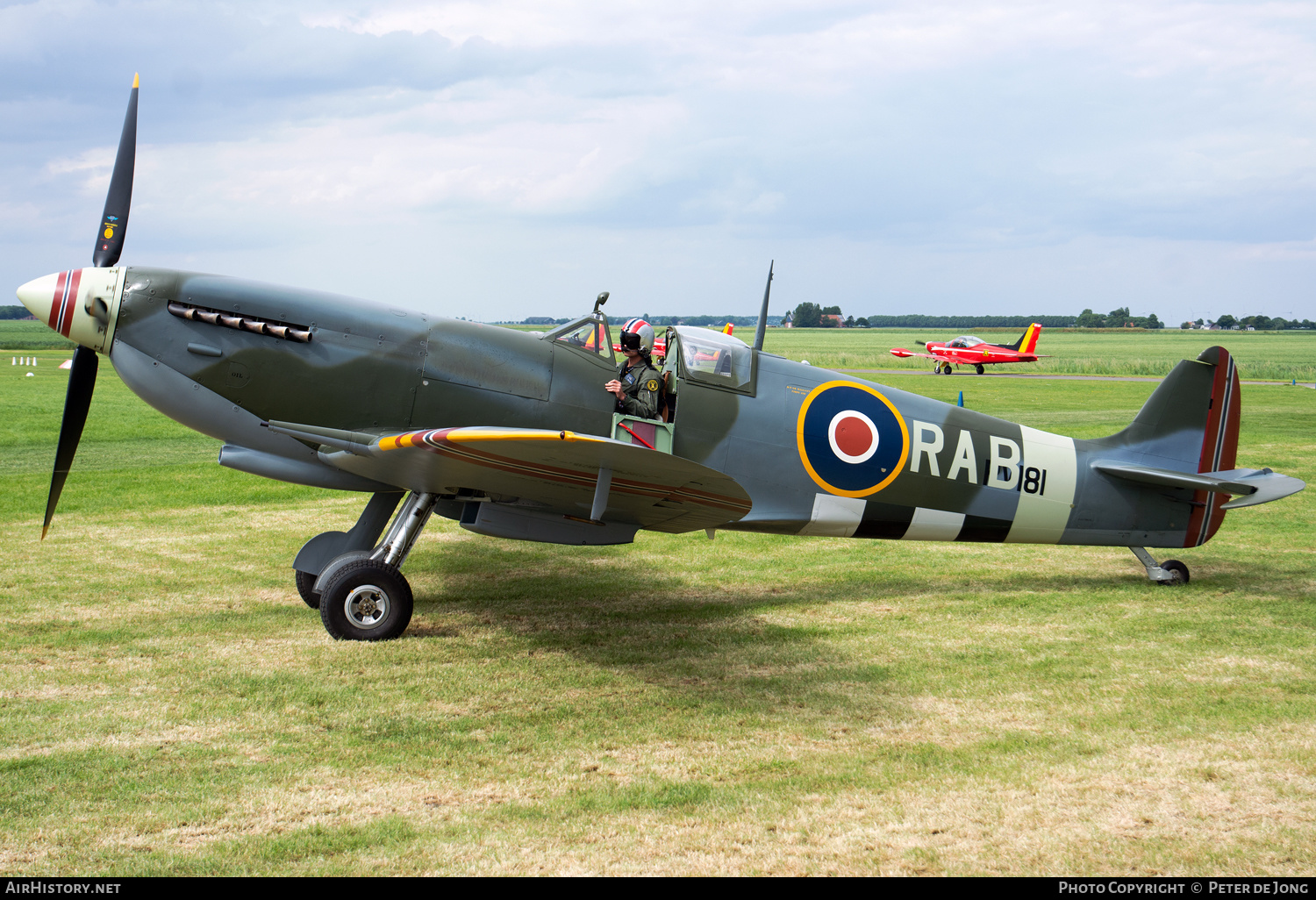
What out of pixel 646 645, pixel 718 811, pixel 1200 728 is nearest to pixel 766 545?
pixel 646 645

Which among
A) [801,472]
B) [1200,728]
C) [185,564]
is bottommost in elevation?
[185,564]

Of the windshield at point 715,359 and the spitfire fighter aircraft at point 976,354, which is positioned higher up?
the spitfire fighter aircraft at point 976,354

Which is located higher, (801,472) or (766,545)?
(801,472)

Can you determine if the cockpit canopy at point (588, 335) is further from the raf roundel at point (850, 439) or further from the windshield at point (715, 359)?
the raf roundel at point (850, 439)

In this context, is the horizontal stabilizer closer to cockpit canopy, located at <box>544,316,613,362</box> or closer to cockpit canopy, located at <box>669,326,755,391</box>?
cockpit canopy, located at <box>669,326,755,391</box>

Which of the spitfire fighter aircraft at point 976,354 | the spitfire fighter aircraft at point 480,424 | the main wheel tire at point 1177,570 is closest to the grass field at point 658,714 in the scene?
the main wheel tire at point 1177,570

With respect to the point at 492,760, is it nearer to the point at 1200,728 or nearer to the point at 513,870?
the point at 513,870

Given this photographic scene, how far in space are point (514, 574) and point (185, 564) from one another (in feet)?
8.80

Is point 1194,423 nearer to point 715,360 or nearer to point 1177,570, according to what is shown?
point 1177,570

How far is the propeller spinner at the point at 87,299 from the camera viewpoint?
5531mm

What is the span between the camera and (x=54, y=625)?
5758 mm

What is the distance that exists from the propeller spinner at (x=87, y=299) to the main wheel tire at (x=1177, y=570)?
7961mm

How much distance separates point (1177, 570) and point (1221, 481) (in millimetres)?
808

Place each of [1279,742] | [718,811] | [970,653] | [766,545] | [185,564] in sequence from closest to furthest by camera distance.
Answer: [718,811] → [1279,742] → [970,653] → [185,564] → [766,545]
